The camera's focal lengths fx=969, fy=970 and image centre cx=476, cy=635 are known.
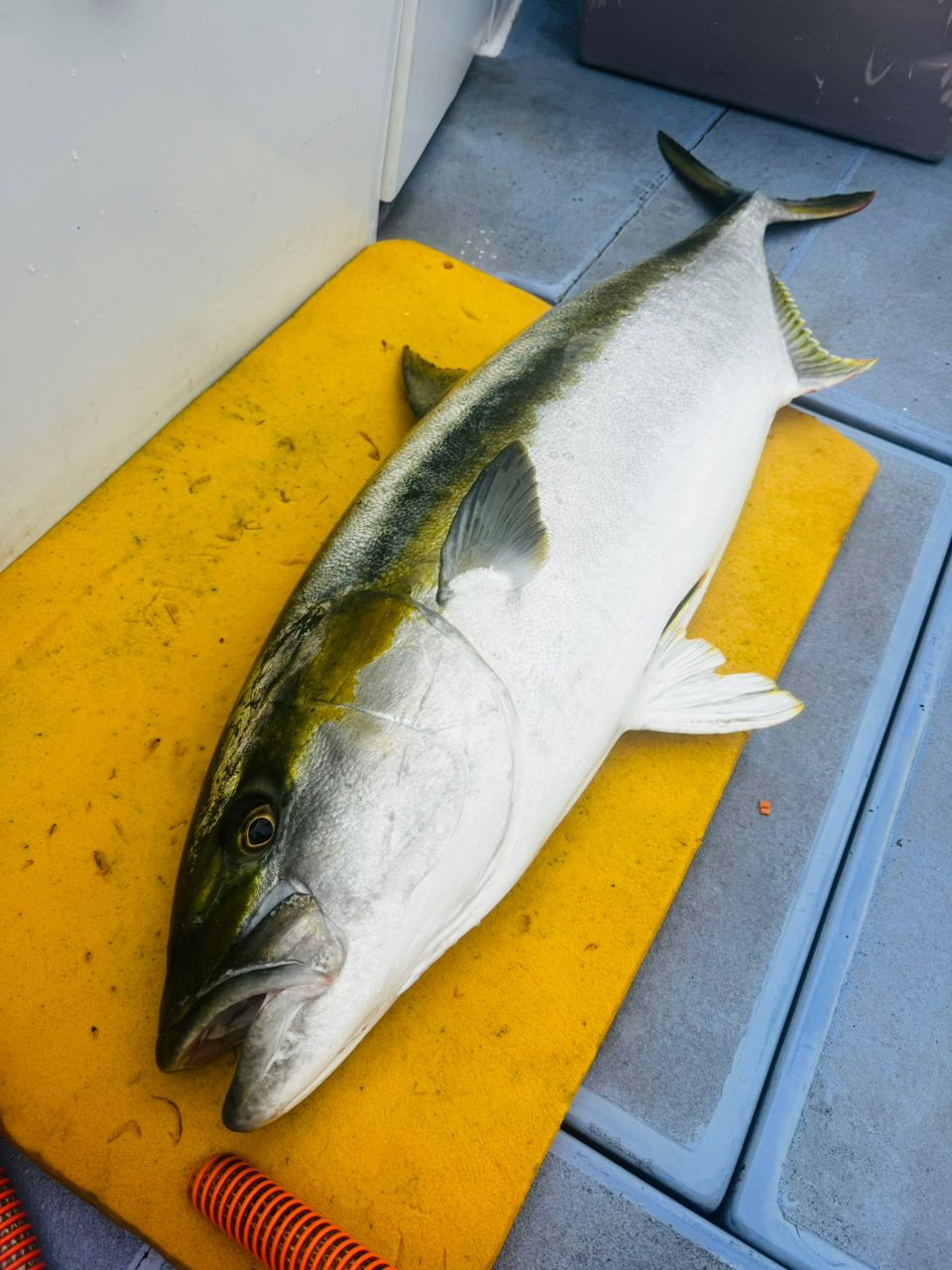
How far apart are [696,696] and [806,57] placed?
8.90 feet

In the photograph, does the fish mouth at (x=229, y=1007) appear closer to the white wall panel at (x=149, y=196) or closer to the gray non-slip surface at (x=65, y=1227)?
the gray non-slip surface at (x=65, y=1227)

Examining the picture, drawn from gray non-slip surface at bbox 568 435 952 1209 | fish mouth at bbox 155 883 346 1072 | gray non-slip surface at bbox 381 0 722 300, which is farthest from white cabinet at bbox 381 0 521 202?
fish mouth at bbox 155 883 346 1072

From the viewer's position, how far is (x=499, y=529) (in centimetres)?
170

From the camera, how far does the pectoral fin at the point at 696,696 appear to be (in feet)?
6.41

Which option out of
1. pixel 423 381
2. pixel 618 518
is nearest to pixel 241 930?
pixel 618 518

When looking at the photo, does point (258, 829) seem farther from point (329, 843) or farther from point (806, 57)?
point (806, 57)

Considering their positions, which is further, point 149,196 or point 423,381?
point 423,381

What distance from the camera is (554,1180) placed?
165 centimetres

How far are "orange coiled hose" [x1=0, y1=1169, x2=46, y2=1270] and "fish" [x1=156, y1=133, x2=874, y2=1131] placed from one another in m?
0.41

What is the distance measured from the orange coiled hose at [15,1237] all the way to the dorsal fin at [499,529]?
1163 millimetres

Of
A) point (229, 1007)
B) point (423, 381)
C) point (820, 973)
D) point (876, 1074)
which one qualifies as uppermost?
point (423, 381)

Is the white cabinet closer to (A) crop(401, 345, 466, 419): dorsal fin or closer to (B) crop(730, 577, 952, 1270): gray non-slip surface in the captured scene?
(A) crop(401, 345, 466, 419): dorsal fin

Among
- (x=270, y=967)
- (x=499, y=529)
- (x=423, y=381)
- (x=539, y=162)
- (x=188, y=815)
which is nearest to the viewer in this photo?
(x=270, y=967)

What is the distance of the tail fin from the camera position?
3102 mm
